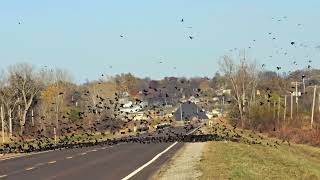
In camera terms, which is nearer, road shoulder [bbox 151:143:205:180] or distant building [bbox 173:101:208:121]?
road shoulder [bbox 151:143:205:180]

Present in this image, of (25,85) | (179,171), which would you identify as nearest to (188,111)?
(25,85)

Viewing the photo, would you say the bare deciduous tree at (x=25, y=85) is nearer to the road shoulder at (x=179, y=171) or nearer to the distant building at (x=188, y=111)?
the distant building at (x=188, y=111)

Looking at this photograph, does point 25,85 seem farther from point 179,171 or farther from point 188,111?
point 179,171

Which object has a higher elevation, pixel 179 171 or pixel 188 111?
pixel 179 171

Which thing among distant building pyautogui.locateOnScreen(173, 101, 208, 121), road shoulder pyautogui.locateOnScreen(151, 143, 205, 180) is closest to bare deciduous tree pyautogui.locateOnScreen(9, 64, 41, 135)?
distant building pyautogui.locateOnScreen(173, 101, 208, 121)

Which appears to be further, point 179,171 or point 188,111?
point 188,111

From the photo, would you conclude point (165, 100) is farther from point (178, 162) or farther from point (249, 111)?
point (178, 162)

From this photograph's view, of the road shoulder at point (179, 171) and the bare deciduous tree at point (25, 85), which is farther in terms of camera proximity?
the bare deciduous tree at point (25, 85)

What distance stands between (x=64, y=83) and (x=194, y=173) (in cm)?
11591

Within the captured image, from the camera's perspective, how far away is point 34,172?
997 inches

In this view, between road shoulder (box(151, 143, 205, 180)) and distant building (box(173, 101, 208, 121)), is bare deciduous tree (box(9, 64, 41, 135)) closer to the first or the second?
distant building (box(173, 101, 208, 121))

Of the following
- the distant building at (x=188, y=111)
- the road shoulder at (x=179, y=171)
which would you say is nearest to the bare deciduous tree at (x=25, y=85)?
the distant building at (x=188, y=111)

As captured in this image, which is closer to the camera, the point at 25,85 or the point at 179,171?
the point at 179,171

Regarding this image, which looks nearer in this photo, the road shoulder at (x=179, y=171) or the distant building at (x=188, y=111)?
the road shoulder at (x=179, y=171)
